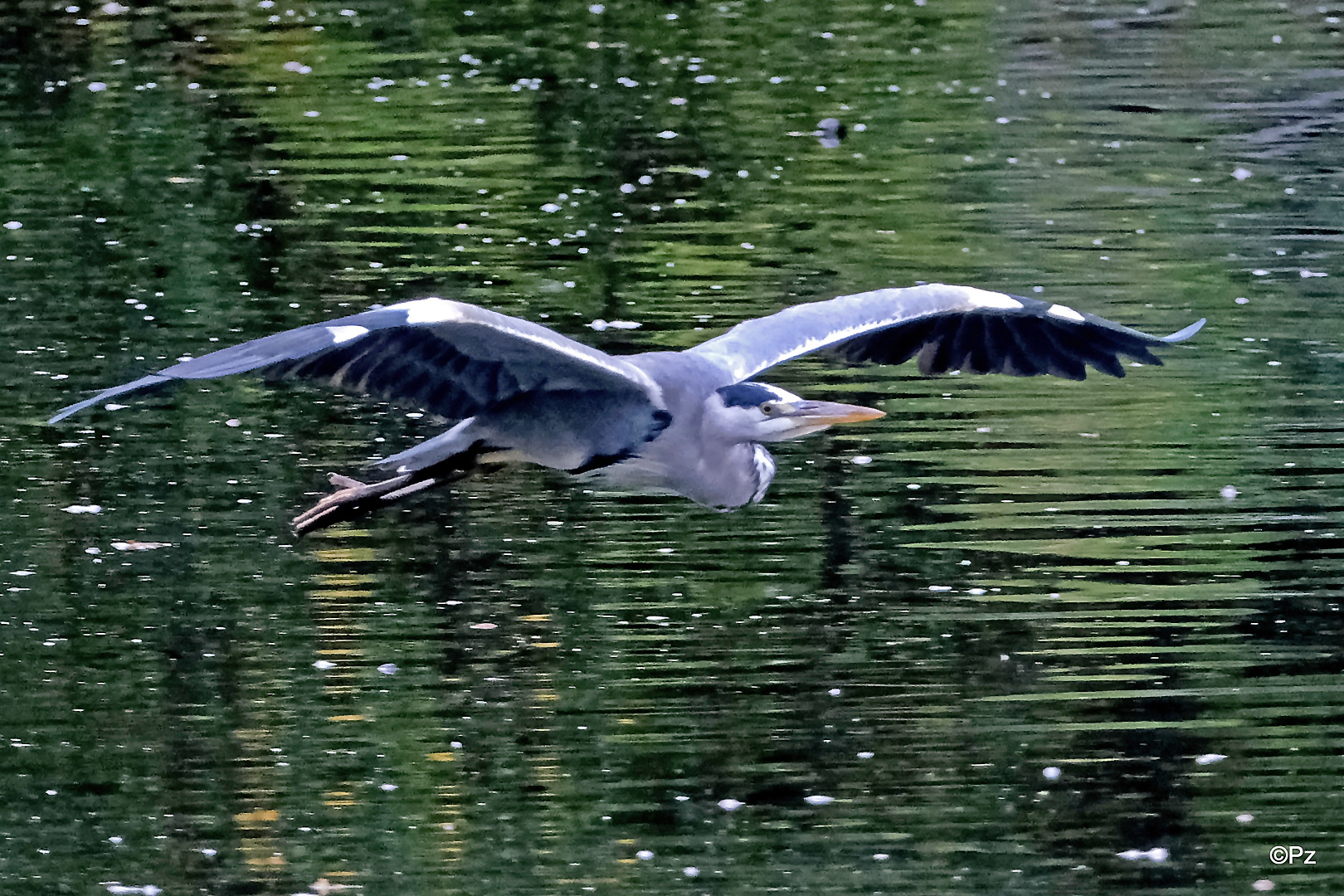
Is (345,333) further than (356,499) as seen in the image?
No

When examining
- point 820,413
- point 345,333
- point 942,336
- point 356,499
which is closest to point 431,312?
point 345,333

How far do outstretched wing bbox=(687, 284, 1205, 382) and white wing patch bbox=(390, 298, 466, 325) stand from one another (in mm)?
1244

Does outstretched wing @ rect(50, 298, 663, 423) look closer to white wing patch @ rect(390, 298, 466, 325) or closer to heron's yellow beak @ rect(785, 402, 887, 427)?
white wing patch @ rect(390, 298, 466, 325)

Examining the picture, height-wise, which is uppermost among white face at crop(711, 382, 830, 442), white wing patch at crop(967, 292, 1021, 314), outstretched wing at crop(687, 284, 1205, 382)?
white wing patch at crop(967, 292, 1021, 314)

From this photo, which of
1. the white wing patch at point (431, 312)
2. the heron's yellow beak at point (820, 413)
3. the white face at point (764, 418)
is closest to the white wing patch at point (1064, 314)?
the heron's yellow beak at point (820, 413)

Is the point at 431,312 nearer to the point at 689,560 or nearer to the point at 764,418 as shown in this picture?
the point at 764,418

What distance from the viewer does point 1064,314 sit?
6281mm

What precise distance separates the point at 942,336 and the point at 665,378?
1.06 meters

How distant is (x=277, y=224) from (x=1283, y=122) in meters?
6.05

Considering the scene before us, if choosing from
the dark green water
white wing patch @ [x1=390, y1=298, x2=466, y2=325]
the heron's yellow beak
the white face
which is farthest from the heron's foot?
white wing patch @ [x1=390, y1=298, x2=466, y2=325]

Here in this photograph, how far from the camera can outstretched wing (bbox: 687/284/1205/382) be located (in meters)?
6.08

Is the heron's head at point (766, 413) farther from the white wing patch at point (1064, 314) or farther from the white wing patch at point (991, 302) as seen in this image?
the white wing patch at point (1064, 314)

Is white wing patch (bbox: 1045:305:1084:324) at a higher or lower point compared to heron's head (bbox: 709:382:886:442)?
higher

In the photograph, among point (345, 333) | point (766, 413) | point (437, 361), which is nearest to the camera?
point (345, 333)
